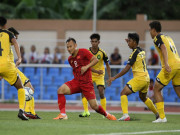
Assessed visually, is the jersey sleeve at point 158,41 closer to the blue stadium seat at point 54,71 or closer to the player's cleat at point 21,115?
the player's cleat at point 21,115

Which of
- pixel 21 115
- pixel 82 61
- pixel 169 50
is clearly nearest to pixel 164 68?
pixel 169 50

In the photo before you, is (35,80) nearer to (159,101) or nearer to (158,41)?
(159,101)

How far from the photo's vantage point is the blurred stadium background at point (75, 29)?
19.7 meters

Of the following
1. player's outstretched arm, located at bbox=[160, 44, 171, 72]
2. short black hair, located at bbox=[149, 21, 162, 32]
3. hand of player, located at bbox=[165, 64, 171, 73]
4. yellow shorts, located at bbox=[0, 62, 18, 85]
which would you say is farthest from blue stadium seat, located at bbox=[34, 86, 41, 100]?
hand of player, located at bbox=[165, 64, 171, 73]

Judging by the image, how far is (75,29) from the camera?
995 inches

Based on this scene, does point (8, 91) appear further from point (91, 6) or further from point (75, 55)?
point (91, 6)

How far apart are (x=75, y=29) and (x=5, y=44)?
14336 mm

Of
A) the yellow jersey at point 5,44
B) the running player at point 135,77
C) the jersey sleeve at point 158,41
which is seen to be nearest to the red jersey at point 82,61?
the running player at point 135,77

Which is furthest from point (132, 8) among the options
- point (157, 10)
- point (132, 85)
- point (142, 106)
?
point (132, 85)

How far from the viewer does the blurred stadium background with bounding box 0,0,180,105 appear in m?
19.7

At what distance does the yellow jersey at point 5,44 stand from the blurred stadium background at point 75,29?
8574 millimetres

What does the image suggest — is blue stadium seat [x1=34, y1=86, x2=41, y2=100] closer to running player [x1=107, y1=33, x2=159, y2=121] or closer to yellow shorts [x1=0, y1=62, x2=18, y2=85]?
running player [x1=107, y1=33, x2=159, y2=121]

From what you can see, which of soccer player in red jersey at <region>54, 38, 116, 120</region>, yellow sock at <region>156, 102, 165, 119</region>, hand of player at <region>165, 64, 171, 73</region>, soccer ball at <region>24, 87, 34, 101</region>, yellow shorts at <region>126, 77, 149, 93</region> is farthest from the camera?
yellow shorts at <region>126, 77, 149, 93</region>

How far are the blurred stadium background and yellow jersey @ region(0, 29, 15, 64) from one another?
8.57 metres
